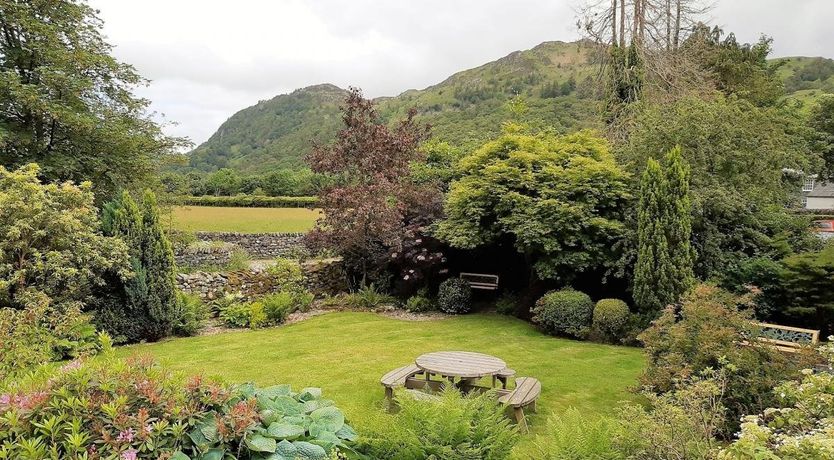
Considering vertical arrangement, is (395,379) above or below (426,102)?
below

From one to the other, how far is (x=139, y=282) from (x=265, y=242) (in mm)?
12895

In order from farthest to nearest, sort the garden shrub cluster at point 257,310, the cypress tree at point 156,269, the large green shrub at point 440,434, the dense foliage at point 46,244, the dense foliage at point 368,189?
the dense foliage at point 368,189 < the garden shrub cluster at point 257,310 < the cypress tree at point 156,269 < the dense foliage at point 46,244 < the large green shrub at point 440,434

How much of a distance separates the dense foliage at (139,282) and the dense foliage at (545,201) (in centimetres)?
644

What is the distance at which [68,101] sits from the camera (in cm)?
1102

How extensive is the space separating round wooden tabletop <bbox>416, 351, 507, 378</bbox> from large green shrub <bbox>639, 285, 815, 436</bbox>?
1.90 meters

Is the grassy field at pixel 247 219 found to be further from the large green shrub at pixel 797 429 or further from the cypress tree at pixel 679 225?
the large green shrub at pixel 797 429

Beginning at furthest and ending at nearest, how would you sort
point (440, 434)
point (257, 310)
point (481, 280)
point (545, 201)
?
point (481, 280), point (257, 310), point (545, 201), point (440, 434)

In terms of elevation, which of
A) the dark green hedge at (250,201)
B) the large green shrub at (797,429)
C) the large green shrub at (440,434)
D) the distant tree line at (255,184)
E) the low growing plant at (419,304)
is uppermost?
the distant tree line at (255,184)

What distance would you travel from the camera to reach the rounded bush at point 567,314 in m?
9.98

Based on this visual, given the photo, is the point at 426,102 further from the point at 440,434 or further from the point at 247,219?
the point at 440,434

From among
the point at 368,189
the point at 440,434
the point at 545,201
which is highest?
the point at 368,189

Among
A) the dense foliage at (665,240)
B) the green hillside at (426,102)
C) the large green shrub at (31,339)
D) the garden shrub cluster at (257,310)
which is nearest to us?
the large green shrub at (31,339)

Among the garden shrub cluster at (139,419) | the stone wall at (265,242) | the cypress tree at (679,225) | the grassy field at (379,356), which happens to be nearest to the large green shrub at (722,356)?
the grassy field at (379,356)

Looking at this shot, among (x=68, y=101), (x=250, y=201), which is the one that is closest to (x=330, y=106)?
(x=250, y=201)
